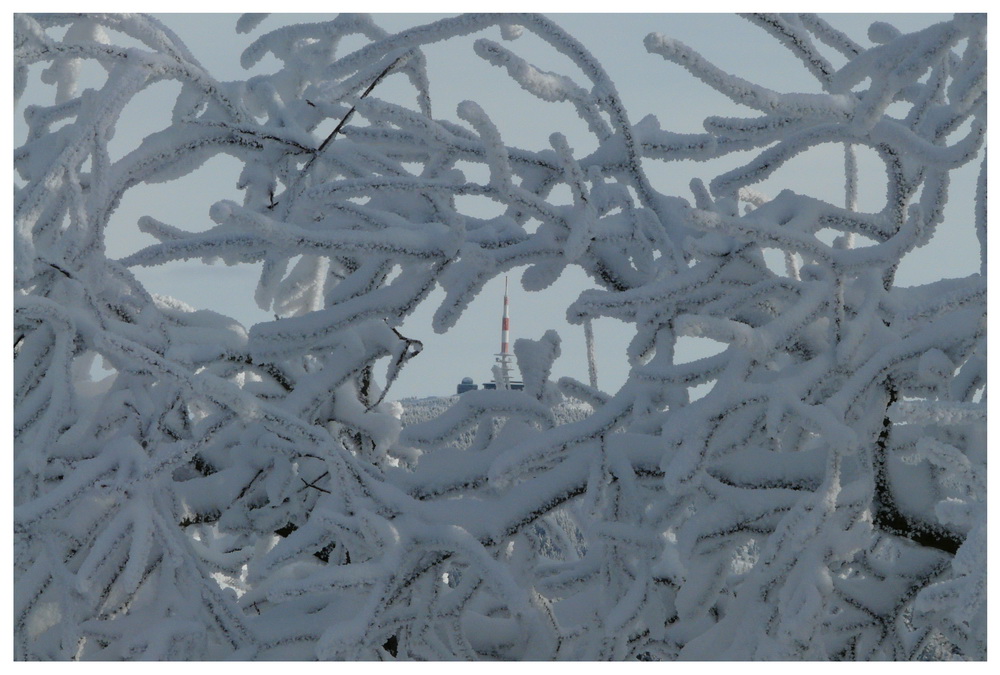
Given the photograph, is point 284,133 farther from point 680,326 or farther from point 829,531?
point 829,531

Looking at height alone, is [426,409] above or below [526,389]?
below

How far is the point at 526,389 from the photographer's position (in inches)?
123

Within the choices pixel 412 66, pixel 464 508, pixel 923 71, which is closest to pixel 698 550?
pixel 464 508

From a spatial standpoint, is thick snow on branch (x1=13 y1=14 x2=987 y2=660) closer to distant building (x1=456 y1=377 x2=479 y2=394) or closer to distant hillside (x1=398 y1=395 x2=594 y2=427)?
distant hillside (x1=398 y1=395 x2=594 y2=427)

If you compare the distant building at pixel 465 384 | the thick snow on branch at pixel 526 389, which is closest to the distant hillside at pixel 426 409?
the distant building at pixel 465 384

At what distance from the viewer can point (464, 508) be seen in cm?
265

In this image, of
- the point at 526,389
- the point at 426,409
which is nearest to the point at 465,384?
the point at 426,409

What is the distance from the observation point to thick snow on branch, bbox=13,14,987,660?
229 centimetres

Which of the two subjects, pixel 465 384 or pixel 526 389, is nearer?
pixel 526 389

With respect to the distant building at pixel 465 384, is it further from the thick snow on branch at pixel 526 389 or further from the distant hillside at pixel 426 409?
the thick snow on branch at pixel 526 389

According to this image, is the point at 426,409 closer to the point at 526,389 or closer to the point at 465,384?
the point at 465,384

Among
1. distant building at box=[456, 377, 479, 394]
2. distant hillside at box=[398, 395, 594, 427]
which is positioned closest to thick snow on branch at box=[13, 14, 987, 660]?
distant hillside at box=[398, 395, 594, 427]

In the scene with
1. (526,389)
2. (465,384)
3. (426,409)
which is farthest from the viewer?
(465,384)

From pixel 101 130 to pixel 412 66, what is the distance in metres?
1.51
